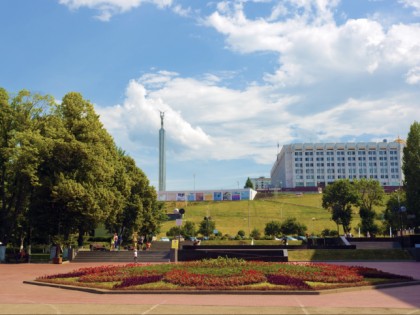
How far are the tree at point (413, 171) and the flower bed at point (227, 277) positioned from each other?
36396 mm

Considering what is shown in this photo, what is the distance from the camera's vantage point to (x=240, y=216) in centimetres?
10525

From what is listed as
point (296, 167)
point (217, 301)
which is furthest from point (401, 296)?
point (296, 167)

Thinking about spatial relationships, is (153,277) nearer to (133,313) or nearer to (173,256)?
(133,313)

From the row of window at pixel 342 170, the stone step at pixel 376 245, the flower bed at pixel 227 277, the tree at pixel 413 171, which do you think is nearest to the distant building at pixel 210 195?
the row of window at pixel 342 170

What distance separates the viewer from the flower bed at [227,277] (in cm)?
1658

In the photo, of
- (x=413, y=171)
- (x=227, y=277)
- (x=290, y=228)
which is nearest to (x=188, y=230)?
(x=290, y=228)

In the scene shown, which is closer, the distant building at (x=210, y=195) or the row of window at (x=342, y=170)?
the distant building at (x=210, y=195)

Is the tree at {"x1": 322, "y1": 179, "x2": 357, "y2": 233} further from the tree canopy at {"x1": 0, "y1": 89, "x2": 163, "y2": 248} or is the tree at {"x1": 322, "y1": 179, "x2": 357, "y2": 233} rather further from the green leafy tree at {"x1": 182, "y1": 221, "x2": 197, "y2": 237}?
the tree canopy at {"x1": 0, "y1": 89, "x2": 163, "y2": 248}

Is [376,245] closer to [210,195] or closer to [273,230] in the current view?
[273,230]

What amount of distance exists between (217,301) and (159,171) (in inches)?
5878

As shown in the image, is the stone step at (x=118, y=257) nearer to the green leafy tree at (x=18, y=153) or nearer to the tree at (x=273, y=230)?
the green leafy tree at (x=18, y=153)

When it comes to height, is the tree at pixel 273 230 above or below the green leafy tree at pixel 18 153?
below

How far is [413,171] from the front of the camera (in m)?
53.5

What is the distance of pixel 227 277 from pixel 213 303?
3.70 meters
